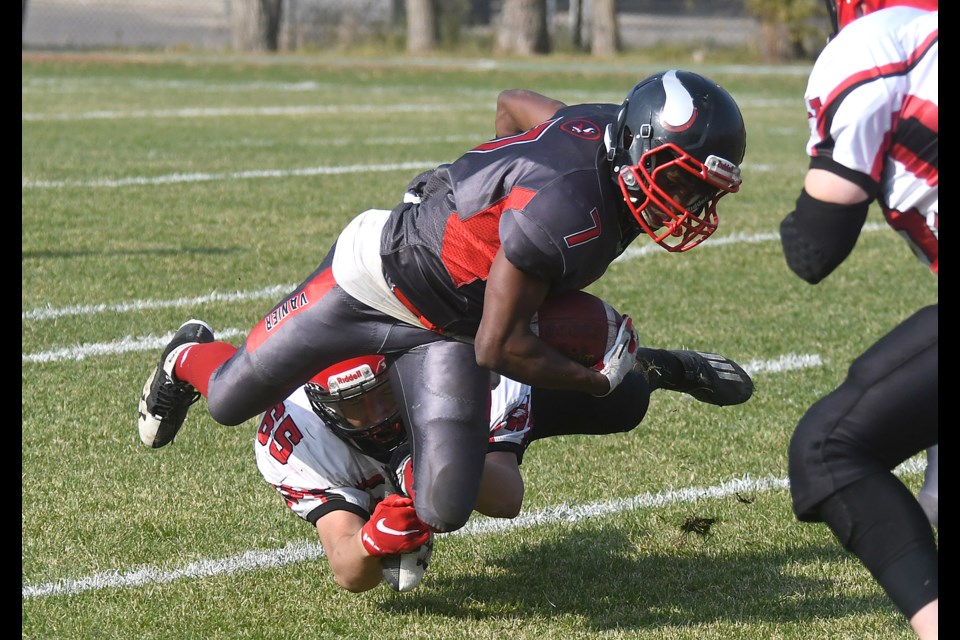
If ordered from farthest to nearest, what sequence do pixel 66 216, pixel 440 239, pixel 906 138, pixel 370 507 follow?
pixel 66 216 → pixel 370 507 → pixel 440 239 → pixel 906 138

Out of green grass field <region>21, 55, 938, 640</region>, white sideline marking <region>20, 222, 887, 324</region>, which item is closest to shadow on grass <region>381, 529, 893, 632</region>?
green grass field <region>21, 55, 938, 640</region>

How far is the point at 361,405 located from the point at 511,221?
0.81 metres

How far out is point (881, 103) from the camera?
243 cm

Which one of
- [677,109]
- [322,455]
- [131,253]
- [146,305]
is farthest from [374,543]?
[131,253]

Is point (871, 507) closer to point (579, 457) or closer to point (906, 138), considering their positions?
point (906, 138)

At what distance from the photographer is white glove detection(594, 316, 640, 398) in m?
3.22

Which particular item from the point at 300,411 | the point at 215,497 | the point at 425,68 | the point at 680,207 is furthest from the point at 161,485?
the point at 425,68

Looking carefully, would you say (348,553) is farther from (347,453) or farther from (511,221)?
(511,221)

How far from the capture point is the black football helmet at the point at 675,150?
9.78 feet

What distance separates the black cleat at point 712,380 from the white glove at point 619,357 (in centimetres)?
59

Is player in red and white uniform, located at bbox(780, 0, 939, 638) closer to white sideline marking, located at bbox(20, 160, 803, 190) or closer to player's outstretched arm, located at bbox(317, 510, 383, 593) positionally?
player's outstretched arm, located at bbox(317, 510, 383, 593)

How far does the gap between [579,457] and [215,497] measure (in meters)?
1.18

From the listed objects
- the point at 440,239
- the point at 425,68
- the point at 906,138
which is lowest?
the point at 425,68

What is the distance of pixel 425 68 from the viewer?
1861 centimetres
